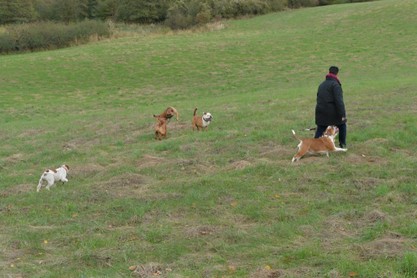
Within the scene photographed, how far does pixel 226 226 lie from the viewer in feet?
26.6

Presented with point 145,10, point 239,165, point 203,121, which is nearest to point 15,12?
point 145,10

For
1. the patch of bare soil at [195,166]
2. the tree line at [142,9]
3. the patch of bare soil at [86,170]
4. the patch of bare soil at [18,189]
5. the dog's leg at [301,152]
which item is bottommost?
the patch of bare soil at [18,189]

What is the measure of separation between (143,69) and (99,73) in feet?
10.7

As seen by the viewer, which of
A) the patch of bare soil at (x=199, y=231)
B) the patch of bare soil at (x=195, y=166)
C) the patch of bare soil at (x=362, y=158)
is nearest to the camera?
the patch of bare soil at (x=199, y=231)

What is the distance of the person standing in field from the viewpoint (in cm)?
1213

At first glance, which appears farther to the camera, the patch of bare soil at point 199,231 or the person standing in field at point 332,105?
the person standing in field at point 332,105

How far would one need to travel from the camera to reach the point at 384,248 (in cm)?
675

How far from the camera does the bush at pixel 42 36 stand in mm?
49750

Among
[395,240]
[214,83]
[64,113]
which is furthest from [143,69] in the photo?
[395,240]

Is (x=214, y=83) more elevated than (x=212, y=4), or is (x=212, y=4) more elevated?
(x=212, y=4)

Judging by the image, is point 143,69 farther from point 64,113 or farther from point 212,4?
point 212,4

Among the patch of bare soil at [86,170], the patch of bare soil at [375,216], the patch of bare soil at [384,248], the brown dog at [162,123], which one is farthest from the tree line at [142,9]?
the patch of bare soil at [384,248]

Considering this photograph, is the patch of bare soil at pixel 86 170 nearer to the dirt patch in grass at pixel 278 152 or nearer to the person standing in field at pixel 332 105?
the dirt patch in grass at pixel 278 152

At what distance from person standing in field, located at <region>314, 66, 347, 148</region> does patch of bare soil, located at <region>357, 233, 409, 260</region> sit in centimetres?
549
